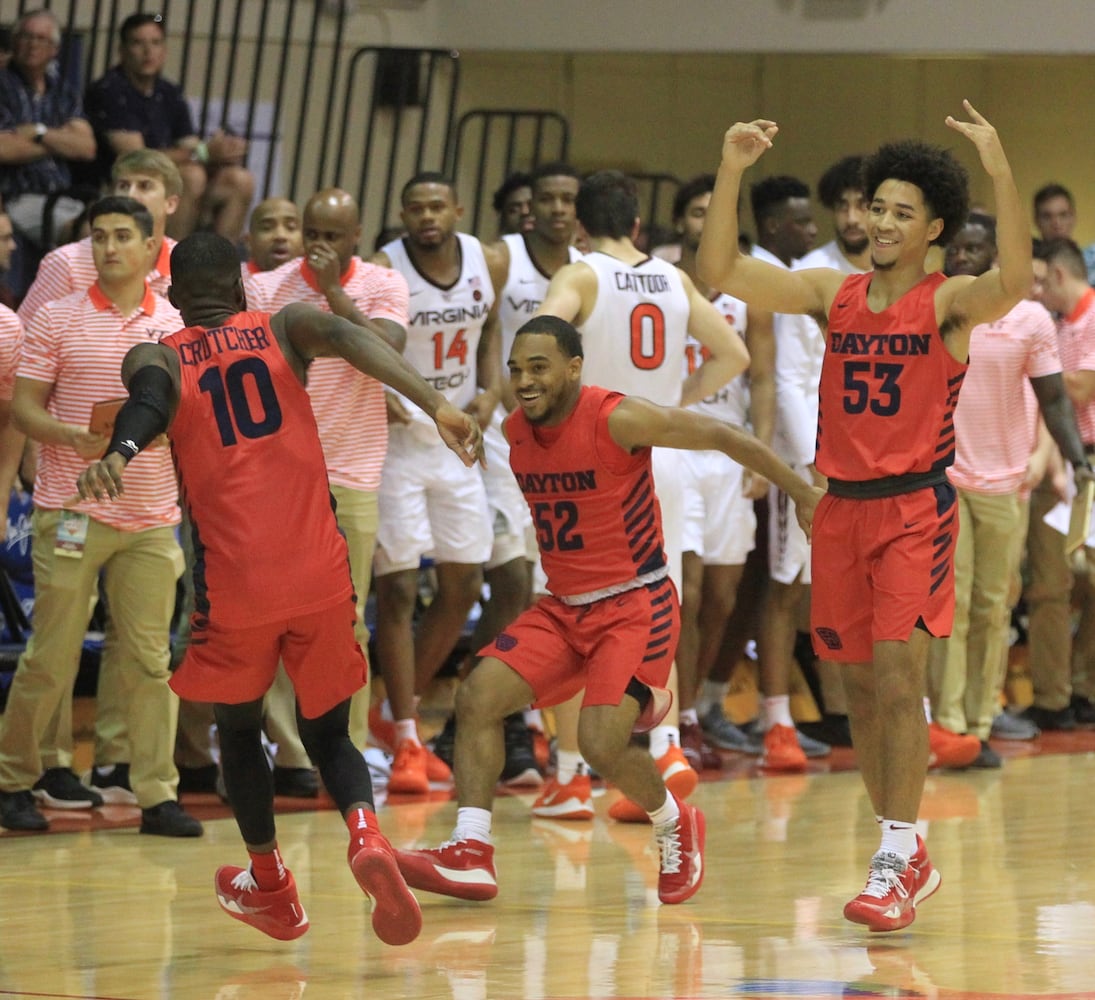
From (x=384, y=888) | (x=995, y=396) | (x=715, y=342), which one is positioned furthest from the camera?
(x=995, y=396)

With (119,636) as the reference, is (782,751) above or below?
below

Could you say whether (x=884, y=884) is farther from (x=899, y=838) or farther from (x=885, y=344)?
(x=885, y=344)

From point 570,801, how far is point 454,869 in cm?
173

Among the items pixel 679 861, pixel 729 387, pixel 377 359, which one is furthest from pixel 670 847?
pixel 729 387

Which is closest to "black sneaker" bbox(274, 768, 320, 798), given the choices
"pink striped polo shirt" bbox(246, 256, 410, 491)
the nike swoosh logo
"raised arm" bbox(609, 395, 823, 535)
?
"pink striped polo shirt" bbox(246, 256, 410, 491)

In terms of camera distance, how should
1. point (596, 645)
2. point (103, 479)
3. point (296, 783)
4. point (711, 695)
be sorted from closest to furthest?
point (103, 479) → point (596, 645) → point (296, 783) → point (711, 695)

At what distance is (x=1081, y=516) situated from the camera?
9.18m

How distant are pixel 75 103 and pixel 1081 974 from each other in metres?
7.34

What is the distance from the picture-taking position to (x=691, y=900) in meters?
6.00

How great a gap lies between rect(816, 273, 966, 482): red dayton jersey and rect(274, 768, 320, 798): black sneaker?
3027 millimetres

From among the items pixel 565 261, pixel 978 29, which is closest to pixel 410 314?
pixel 565 261

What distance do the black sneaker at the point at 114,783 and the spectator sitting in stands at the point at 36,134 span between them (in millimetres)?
Answer: 3142

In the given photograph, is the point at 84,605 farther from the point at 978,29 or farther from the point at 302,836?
the point at 978,29

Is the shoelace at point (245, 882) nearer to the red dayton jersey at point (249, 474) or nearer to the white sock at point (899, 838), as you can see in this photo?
the red dayton jersey at point (249, 474)
